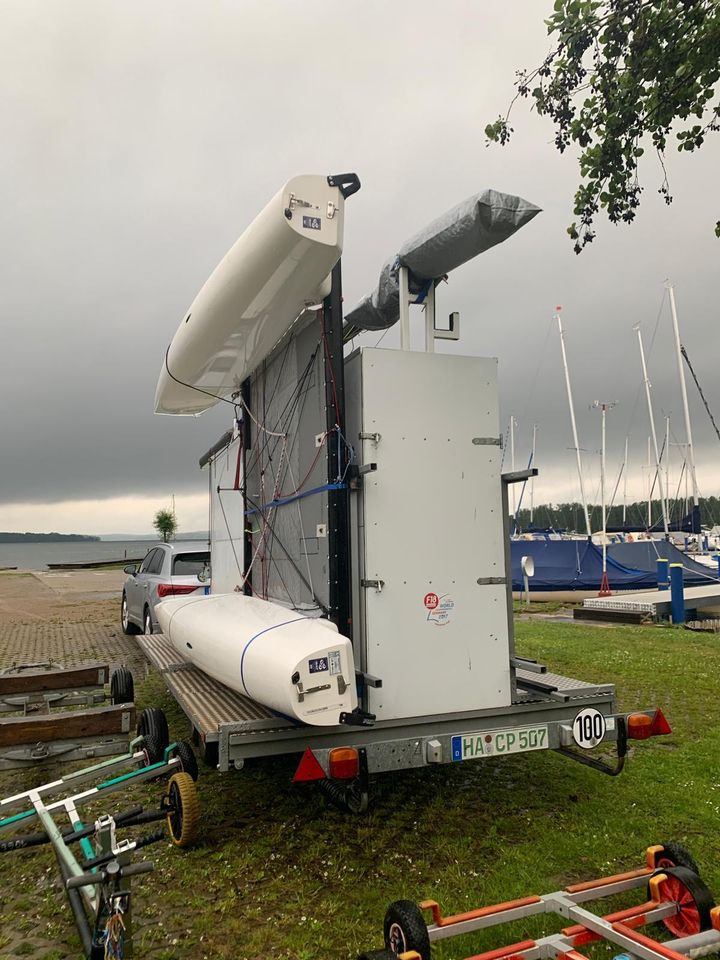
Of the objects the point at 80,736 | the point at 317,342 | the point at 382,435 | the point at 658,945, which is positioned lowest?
the point at 658,945

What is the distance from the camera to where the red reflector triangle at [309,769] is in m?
3.67

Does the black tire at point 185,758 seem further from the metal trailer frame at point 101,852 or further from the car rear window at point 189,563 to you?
the car rear window at point 189,563

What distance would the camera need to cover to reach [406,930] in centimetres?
272

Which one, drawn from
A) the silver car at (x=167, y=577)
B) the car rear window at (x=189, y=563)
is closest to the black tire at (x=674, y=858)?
the silver car at (x=167, y=577)

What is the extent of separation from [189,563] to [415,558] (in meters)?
7.30

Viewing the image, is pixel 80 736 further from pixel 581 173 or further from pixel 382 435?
pixel 581 173

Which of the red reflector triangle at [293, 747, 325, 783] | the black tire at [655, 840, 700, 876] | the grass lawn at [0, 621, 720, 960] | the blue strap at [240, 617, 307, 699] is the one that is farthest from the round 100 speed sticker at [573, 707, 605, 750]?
the blue strap at [240, 617, 307, 699]

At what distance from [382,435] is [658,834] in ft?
9.44

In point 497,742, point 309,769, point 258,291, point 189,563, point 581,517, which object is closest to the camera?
point 309,769

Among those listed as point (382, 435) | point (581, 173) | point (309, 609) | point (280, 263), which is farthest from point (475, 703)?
point (581, 173)

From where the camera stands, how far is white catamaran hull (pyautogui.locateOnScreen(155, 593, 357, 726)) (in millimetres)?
3637

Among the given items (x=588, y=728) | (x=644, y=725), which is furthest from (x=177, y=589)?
(x=644, y=725)

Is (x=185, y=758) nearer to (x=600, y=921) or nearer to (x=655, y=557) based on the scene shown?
(x=600, y=921)

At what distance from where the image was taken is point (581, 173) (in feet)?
19.0
